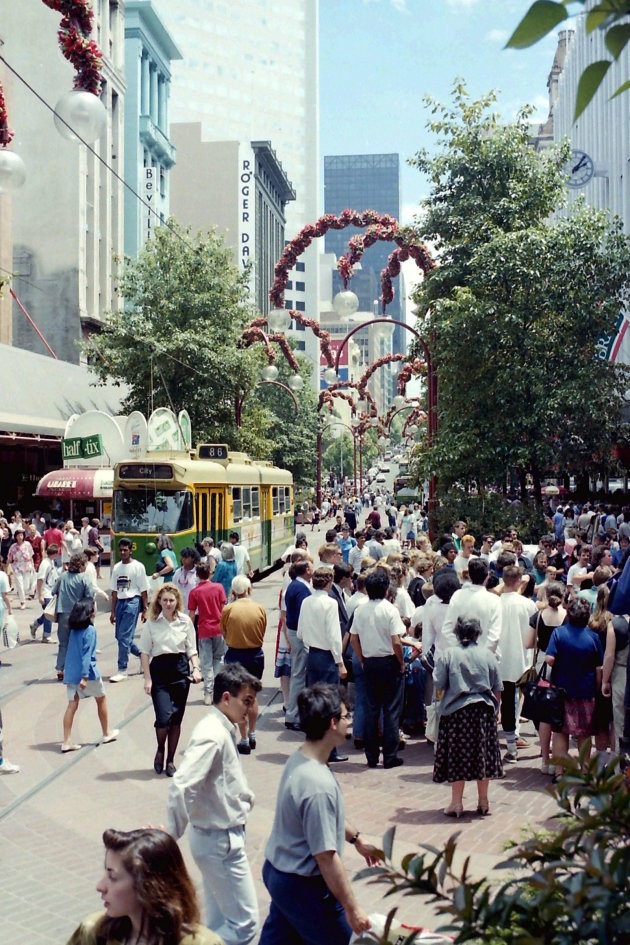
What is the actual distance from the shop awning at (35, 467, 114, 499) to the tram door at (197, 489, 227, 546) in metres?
8.84

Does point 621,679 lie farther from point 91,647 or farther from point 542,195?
point 542,195

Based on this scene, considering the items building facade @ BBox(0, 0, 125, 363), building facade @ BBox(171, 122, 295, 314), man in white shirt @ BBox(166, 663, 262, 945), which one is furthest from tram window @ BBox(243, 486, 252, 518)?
building facade @ BBox(171, 122, 295, 314)

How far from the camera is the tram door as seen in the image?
842 inches

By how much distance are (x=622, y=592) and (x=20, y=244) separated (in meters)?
49.4

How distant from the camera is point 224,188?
104 m

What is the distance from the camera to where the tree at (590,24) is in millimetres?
1729

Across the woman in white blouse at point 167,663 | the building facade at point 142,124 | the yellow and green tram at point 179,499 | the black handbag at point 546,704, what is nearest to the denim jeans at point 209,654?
the woman in white blouse at point 167,663

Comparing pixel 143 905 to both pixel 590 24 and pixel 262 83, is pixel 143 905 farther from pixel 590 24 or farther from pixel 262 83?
pixel 262 83

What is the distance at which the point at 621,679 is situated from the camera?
7898 millimetres

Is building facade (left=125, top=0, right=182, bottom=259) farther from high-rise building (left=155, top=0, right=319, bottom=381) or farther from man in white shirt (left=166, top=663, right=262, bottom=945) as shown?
man in white shirt (left=166, top=663, right=262, bottom=945)

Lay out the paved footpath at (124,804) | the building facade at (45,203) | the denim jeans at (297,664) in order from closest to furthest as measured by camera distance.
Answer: the paved footpath at (124,804) → the denim jeans at (297,664) → the building facade at (45,203)

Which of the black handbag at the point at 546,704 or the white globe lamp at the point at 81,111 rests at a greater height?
the white globe lamp at the point at 81,111

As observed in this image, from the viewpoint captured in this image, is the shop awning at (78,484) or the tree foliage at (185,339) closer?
the shop awning at (78,484)

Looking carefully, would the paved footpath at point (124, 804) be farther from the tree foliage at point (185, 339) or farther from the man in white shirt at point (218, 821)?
the tree foliage at point (185, 339)
